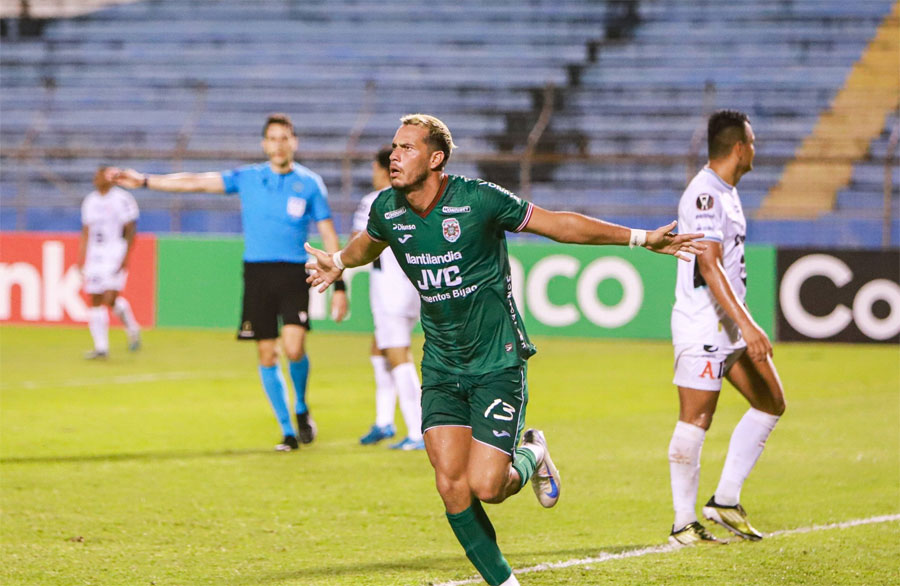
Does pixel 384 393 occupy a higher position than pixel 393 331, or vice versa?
pixel 393 331

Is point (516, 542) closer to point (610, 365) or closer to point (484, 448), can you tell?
point (484, 448)

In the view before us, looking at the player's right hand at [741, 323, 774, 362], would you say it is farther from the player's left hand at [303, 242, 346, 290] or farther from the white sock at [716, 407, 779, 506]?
the player's left hand at [303, 242, 346, 290]

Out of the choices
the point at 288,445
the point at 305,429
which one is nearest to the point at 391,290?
the point at 305,429

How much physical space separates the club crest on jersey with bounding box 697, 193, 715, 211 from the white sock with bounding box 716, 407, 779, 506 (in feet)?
3.55

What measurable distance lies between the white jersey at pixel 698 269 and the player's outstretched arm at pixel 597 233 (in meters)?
1.05

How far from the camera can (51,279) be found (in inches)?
731

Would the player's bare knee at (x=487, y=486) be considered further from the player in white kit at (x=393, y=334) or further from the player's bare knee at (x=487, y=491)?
the player in white kit at (x=393, y=334)

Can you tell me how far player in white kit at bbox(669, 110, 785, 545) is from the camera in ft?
20.5

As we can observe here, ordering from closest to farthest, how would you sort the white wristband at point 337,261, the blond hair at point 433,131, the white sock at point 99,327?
the blond hair at point 433,131 → the white wristband at point 337,261 → the white sock at point 99,327

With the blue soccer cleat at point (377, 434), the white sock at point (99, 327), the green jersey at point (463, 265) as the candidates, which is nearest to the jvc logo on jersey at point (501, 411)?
the green jersey at point (463, 265)

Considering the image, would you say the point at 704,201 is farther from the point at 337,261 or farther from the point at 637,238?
the point at 337,261

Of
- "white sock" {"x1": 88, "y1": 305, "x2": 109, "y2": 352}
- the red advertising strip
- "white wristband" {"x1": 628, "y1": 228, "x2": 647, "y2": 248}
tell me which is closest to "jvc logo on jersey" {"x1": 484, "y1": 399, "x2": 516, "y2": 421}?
"white wristband" {"x1": 628, "y1": 228, "x2": 647, "y2": 248}

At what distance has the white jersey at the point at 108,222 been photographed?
52.6 feet

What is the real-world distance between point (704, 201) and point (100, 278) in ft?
36.4
